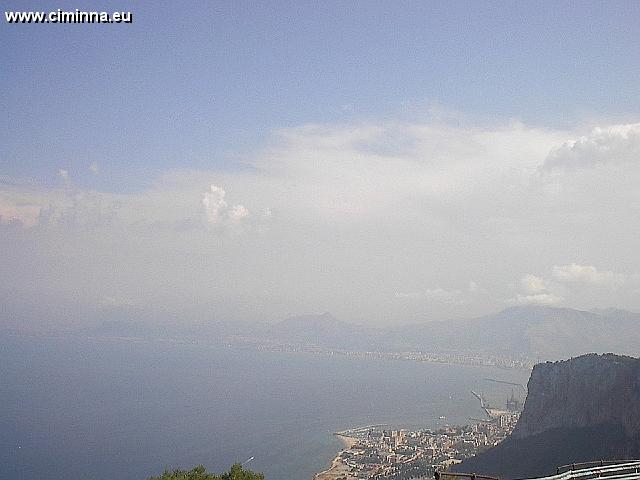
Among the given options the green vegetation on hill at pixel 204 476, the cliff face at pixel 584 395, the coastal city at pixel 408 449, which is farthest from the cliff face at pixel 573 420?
the green vegetation on hill at pixel 204 476

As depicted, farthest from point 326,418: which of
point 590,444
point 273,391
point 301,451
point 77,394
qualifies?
point 590,444

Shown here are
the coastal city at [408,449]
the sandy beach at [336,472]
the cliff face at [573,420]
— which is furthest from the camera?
the coastal city at [408,449]

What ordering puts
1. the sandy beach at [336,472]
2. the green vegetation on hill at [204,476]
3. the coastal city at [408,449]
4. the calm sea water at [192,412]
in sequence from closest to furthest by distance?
the green vegetation on hill at [204,476] < the sandy beach at [336,472] < the coastal city at [408,449] < the calm sea water at [192,412]

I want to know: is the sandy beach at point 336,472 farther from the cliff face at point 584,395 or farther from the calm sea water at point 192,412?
the cliff face at point 584,395

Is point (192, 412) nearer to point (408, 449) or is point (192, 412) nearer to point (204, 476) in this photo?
point (408, 449)

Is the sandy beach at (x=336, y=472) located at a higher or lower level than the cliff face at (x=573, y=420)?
lower

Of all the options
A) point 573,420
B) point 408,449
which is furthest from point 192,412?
point 573,420
